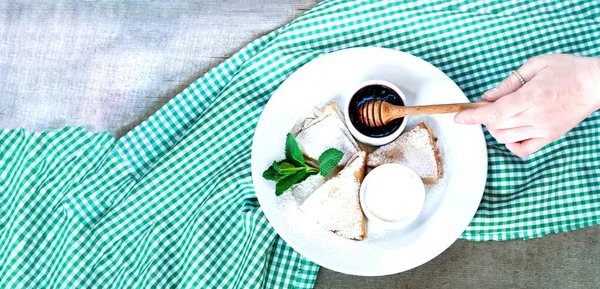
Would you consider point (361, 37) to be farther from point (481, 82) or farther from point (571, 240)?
point (571, 240)

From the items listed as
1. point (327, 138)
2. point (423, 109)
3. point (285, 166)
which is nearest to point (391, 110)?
point (423, 109)

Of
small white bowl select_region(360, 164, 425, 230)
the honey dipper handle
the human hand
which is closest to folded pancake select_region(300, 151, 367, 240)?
small white bowl select_region(360, 164, 425, 230)

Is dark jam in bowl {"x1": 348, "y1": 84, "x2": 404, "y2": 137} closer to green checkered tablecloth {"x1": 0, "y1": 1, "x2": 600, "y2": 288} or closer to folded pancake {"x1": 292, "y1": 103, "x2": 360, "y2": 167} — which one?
folded pancake {"x1": 292, "y1": 103, "x2": 360, "y2": 167}

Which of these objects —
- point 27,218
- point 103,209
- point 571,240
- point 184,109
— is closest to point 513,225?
point 571,240

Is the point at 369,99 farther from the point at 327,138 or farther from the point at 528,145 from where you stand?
the point at 528,145

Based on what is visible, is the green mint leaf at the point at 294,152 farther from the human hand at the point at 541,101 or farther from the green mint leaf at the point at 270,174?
the human hand at the point at 541,101

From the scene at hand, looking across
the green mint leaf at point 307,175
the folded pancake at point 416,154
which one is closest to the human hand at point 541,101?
the folded pancake at point 416,154
